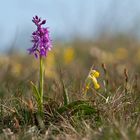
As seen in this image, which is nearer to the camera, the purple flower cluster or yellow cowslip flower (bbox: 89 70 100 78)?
the purple flower cluster

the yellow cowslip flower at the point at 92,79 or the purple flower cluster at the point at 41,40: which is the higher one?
the purple flower cluster at the point at 41,40

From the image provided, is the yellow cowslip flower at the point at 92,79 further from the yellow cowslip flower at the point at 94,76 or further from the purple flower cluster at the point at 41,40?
the purple flower cluster at the point at 41,40

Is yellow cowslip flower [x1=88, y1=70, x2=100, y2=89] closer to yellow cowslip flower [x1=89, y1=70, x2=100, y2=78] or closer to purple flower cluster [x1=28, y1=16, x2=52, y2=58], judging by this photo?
yellow cowslip flower [x1=89, y1=70, x2=100, y2=78]

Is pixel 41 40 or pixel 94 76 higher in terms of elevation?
pixel 41 40

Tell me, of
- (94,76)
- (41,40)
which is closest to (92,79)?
(94,76)

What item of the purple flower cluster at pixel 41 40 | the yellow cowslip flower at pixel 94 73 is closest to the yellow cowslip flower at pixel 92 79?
the yellow cowslip flower at pixel 94 73

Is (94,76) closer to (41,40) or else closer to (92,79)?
(92,79)

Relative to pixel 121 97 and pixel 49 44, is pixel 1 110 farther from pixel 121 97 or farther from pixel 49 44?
pixel 121 97

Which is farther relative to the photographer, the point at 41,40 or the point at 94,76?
the point at 94,76

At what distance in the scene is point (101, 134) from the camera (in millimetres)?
3422

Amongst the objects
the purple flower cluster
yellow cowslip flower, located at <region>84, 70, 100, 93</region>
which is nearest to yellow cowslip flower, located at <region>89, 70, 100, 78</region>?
yellow cowslip flower, located at <region>84, 70, 100, 93</region>

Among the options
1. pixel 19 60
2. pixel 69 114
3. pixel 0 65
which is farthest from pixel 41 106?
pixel 19 60

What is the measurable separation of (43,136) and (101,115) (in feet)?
1.51

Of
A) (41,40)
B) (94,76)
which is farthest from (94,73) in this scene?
(41,40)
